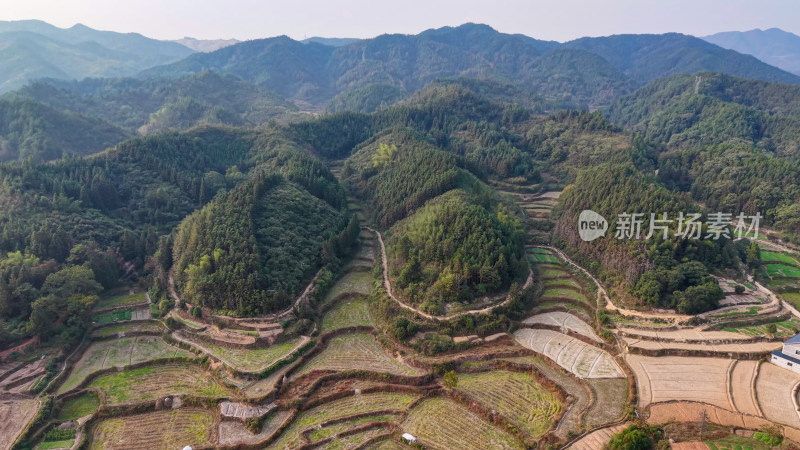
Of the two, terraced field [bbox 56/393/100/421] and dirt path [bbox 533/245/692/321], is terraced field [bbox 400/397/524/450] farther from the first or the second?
terraced field [bbox 56/393/100/421]

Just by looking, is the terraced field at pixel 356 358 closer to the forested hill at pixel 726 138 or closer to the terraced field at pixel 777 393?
the terraced field at pixel 777 393

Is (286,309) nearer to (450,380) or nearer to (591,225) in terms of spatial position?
(450,380)

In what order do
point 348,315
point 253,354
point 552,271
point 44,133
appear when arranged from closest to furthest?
point 253,354 < point 348,315 < point 552,271 < point 44,133

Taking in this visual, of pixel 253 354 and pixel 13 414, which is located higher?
pixel 253 354

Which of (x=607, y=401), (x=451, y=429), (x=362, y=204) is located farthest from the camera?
(x=362, y=204)

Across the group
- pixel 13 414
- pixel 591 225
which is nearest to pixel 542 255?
pixel 591 225

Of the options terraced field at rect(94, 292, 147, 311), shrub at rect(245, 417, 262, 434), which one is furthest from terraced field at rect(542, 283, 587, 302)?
terraced field at rect(94, 292, 147, 311)

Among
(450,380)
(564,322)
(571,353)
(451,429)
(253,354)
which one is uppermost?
(564,322)

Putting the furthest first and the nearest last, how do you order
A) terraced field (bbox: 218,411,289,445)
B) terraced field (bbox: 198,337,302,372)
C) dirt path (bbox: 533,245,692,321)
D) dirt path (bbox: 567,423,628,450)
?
dirt path (bbox: 533,245,692,321), terraced field (bbox: 198,337,302,372), terraced field (bbox: 218,411,289,445), dirt path (bbox: 567,423,628,450)
